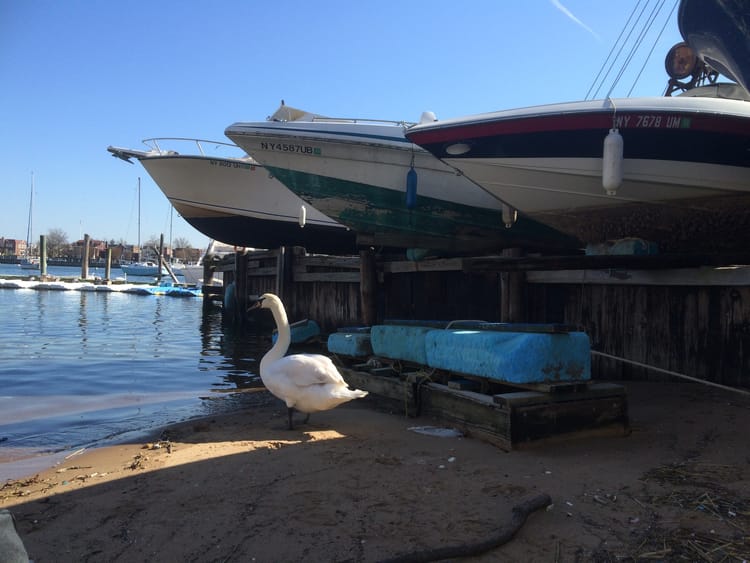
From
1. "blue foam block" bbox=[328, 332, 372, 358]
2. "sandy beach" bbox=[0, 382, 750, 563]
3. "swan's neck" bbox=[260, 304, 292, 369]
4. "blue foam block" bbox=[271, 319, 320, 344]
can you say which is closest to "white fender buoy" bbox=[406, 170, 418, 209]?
"blue foam block" bbox=[328, 332, 372, 358]

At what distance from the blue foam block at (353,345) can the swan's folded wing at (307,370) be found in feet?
5.28

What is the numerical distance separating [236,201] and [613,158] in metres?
12.9

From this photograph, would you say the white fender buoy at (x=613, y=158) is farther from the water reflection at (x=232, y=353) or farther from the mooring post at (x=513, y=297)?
the water reflection at (x=232, y=353)

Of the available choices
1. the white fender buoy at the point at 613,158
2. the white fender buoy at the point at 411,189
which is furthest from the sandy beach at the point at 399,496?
the white fender buoy at the point at 411,189

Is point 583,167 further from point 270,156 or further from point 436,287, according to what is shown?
point 270,156

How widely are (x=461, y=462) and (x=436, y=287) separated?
6.29m

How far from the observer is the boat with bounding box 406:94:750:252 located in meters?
6.54

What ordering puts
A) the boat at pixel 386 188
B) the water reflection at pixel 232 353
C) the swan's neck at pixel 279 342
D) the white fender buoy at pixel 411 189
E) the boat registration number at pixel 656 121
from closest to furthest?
1. the boat registration number at pixel 656 121
2. the swan's neck at pixel 279 342
3. the white fender buoy at pixel 411 189
4. the boat at pixel 386 188
5. the water reflection at pixel 232 353

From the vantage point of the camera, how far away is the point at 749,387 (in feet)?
19.6

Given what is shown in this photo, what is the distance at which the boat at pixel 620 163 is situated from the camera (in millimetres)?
6543

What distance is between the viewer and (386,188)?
10.3 meters

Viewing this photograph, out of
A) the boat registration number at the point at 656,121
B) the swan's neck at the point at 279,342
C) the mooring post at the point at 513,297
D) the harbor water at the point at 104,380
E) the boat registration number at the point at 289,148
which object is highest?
the boat registration number at the point at 289,148

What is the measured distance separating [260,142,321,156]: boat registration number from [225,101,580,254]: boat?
0.06 feet

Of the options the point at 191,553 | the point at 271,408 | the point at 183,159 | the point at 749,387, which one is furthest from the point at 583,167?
the point at 183,159
